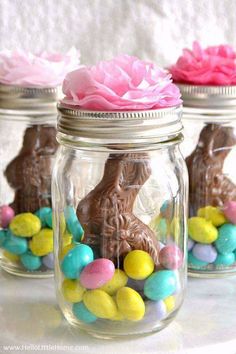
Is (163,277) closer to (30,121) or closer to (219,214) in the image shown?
(219,214)

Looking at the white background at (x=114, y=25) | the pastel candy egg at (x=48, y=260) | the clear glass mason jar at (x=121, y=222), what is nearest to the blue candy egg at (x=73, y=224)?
the clear glass mason jar at (x=121, y=222)

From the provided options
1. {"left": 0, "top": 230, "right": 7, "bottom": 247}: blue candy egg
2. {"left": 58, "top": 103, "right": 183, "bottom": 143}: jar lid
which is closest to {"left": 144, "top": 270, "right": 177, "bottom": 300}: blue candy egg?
{"left": 58, "top": 103, "right": 183, "bottom": 143}: jar lid

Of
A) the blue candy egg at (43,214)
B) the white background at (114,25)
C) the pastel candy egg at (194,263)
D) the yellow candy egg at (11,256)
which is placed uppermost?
the white background at (114,25)

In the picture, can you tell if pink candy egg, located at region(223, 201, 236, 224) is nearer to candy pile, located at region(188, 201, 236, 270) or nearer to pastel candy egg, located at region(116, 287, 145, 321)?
candy pile, located at region(188, 201, 236, 270)

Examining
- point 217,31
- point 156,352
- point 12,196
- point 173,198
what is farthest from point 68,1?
point 156,352

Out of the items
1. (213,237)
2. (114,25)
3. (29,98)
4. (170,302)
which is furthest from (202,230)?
(114,25)

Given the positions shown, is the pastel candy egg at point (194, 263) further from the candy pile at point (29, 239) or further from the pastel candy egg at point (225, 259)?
the candy pile at point (29, 239)

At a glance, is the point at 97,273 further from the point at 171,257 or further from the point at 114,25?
the point at 114,25
